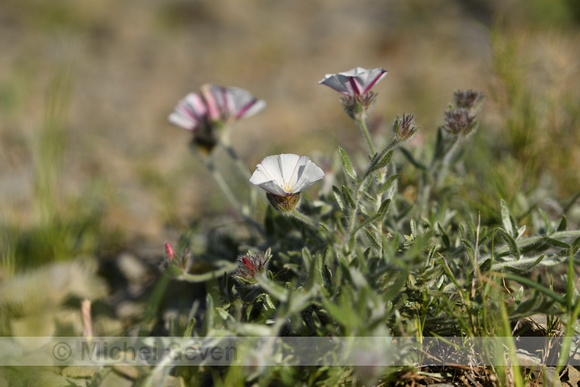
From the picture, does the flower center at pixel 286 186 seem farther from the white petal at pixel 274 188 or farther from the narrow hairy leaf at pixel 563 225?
the narrow hairy leaf at pixel 563 225

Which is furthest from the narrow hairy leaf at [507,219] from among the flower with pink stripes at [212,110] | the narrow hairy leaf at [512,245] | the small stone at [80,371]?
the small stone at [80,371]

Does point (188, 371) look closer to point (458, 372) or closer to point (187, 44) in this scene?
point (458, 372)

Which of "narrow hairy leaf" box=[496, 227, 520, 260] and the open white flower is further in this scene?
"narrow hairy leaf" box=[496, 227, 520, 260]

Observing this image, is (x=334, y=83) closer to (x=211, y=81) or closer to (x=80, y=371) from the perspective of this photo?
(x=80, y=371)

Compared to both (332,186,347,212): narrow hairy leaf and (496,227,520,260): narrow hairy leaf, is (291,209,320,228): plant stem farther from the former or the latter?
(496,227,520,260): narrow hairy leaf

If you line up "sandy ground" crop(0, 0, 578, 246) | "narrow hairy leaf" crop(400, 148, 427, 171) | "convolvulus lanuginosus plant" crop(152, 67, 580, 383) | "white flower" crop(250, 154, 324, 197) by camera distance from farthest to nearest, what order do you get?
"sandy ground" crop(0, 0, 578, 246) → "narrow hairy leaf" crop(400, 148, 427, 171) → "white flower" crop(250, 154, 324, 197) → "convolvulus lanuginosus plant" crop(152, 67, 580, 383)

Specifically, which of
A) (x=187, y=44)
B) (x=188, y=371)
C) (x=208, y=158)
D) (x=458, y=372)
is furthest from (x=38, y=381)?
(x=187, y=44)

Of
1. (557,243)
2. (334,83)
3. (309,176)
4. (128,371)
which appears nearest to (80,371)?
(128,371)

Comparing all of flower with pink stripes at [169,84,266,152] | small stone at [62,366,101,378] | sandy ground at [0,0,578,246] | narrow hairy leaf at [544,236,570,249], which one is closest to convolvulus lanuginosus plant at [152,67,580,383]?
narrow hairy leaf at [544,236,570,249]
